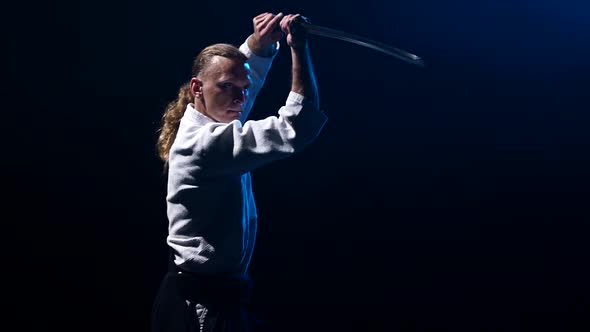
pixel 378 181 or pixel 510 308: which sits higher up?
pixel 378 181

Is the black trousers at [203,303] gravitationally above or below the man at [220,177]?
below

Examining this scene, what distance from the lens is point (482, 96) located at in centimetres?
239

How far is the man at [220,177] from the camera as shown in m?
1.20

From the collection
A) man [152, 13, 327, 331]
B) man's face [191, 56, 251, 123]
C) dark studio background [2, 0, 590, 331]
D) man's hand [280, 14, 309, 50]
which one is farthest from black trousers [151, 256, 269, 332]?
dark studio background [2, 0, 590, 331]

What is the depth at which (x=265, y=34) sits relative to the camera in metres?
1.57

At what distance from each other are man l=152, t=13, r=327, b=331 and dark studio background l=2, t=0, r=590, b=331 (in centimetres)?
105

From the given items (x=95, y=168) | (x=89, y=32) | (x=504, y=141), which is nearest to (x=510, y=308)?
(x=504, y=141)

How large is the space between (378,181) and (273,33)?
43.3 inches

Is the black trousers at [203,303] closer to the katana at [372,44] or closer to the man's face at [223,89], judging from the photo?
the man's face at [223,89]

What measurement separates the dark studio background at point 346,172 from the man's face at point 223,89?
3.45 ft

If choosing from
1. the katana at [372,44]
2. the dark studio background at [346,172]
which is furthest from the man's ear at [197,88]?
the dark studio background at [346,172]

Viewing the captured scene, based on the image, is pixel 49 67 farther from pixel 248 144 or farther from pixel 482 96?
pixel 482 96

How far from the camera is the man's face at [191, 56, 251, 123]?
4.61 ft

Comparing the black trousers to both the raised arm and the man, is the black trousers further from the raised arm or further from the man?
the raised arm
